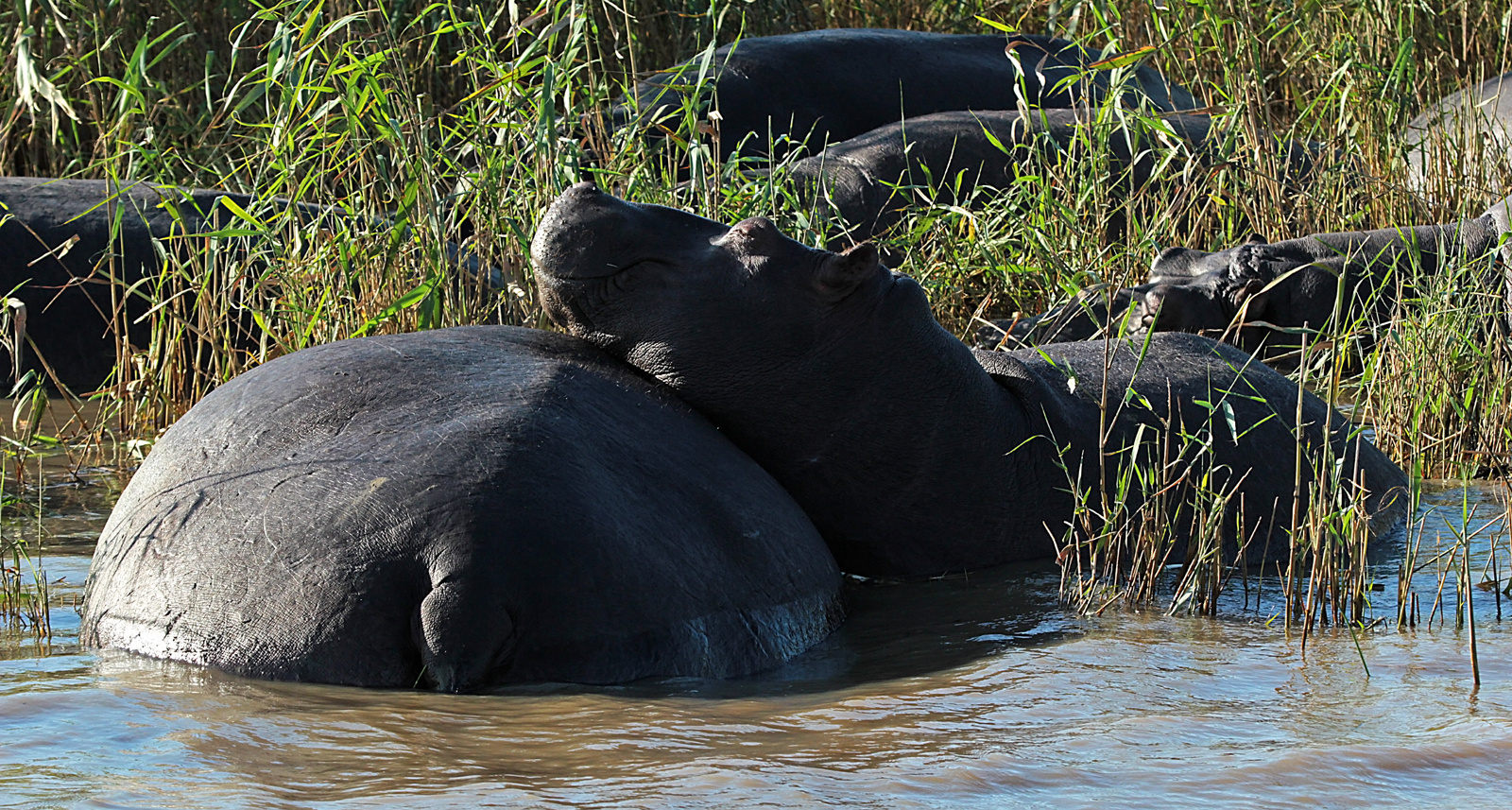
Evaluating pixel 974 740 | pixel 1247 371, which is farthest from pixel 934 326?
pixel 974 740

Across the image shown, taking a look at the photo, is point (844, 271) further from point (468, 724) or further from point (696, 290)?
point (468, 724)

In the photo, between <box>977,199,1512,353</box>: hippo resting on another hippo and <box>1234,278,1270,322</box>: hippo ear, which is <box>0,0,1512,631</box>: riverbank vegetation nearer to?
<box>977,199,1512,353</box>: hippo resting on another hippo

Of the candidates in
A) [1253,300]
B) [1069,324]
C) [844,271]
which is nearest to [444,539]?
[844,271]

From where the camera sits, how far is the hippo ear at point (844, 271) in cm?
402

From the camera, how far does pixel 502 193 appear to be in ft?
18.2

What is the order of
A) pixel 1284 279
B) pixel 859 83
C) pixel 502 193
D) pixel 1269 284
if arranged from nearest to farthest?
pixel 502 193 < pixel 1269 284 < pixel 1284 279 < pixel 859 83

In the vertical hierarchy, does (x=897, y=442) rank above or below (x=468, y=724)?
above

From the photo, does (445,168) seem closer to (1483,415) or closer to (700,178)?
(700,178)

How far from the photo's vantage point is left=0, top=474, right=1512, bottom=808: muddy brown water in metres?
2.59

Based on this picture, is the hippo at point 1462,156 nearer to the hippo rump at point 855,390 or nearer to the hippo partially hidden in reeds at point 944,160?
the hippo partially hidden in reeds at point 944,160

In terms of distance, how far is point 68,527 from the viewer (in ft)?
15.6

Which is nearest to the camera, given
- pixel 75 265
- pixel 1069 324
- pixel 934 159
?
pixel 1069 324

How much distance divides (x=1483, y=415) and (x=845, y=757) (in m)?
3.45

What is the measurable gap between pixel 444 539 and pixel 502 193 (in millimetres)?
2550
